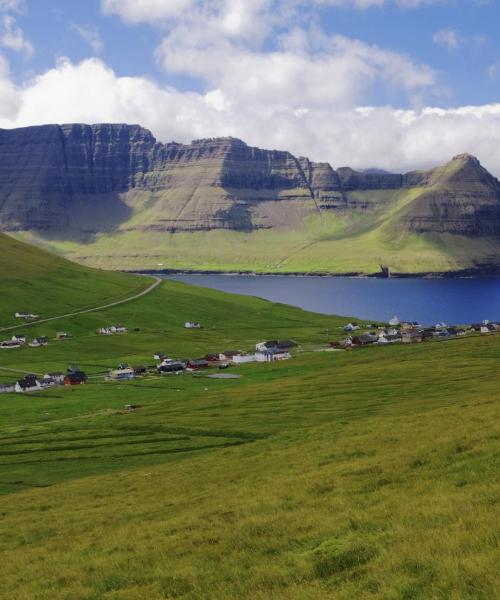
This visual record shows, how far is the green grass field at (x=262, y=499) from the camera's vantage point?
875 inches

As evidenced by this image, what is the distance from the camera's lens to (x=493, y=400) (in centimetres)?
6122

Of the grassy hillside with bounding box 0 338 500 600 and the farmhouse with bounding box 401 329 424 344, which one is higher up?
the grassy hillside with bounding box 0 338 500 600

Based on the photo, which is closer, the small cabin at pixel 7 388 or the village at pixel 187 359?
the small cabin at pixel 7 388

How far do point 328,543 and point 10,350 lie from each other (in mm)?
161185

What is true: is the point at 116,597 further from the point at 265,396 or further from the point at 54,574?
the point at 265,396

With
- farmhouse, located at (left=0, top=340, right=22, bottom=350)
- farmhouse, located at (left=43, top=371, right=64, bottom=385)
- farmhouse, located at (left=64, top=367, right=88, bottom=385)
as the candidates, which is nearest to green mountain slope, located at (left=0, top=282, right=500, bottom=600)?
farmhouse, located at (left=64, top=367, right=88, bottom=385)

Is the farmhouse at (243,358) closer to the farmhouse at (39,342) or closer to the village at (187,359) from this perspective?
the village at (187,359)

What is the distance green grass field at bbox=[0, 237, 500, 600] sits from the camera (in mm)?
22234

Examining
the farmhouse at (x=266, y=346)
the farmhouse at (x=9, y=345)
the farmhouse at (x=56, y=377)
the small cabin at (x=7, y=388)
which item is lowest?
the small cabin at (x=7, y=388)

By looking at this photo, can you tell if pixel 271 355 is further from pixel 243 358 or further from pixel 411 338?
pixel 411 338

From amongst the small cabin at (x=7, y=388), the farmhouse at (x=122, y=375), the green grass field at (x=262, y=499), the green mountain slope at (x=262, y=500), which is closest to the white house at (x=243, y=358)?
the farmhouse at (x=122, y=375)

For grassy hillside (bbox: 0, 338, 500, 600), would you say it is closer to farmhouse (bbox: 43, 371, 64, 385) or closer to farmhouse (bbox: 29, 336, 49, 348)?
farmhouse (bbox: 43, 371, 64, 385)

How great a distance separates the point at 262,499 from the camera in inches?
1427

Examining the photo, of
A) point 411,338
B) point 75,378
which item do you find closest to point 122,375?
point 75,378
